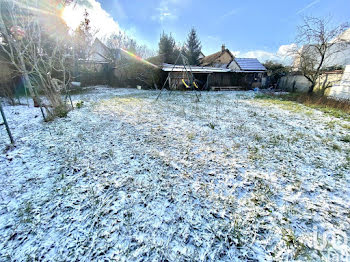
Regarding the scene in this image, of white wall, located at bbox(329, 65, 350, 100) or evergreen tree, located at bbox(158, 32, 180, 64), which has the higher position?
evergreen tree, located at bbox(158, 32, 180, 64)

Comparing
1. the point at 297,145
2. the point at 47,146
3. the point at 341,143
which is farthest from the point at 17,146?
the point at 341,143

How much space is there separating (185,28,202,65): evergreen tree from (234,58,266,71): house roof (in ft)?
32.1

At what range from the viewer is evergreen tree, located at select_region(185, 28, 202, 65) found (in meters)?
24.3

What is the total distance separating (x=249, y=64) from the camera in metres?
16.0

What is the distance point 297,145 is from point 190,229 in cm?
328

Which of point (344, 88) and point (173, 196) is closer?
point (173, 196)

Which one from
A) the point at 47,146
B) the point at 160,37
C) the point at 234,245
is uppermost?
the point at 160,37

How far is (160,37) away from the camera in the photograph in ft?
66.7

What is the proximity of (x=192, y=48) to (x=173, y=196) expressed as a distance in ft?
88.0

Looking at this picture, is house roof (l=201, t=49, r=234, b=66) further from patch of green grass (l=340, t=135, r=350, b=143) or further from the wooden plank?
patch of green grass (l=340, t=135, r=350, b=143)

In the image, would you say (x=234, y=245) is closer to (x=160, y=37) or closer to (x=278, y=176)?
(x=278, y=176)

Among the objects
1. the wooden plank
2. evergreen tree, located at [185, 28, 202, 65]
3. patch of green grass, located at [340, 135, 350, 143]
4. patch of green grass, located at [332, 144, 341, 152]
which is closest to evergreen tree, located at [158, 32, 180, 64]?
evergreen tree, located at [185, 28, 202, 65]

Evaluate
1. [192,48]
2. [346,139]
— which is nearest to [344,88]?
[346,139]

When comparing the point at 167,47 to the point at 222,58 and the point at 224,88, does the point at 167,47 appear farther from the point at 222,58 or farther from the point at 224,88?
the point at 224,88
